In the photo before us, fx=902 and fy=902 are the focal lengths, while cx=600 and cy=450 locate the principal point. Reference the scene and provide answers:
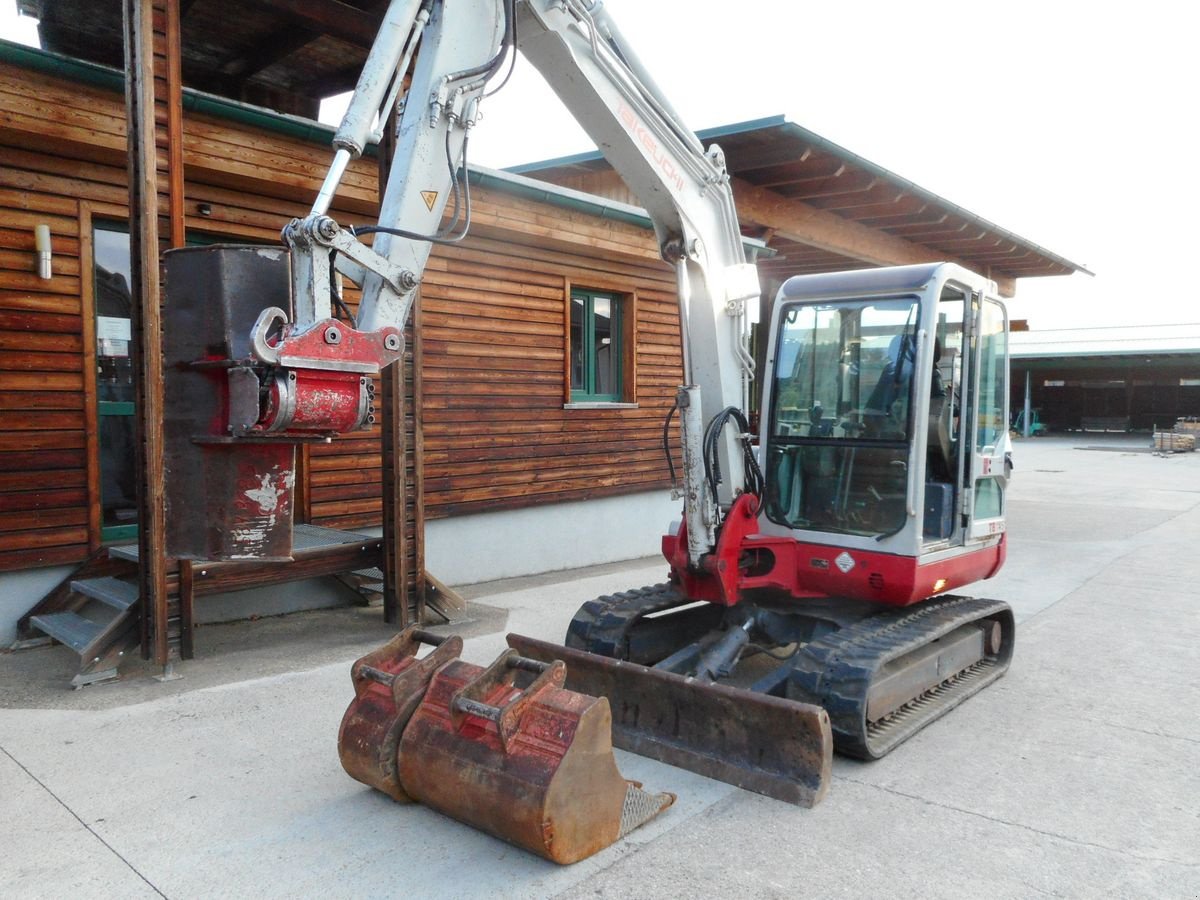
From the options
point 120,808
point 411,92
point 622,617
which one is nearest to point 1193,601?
point 622,617

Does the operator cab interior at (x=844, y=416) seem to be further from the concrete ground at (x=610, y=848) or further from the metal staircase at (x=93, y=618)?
the metal staircase at (x=93, y=618)

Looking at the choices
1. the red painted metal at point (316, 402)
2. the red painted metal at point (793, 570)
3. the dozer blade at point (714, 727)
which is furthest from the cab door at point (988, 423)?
the red painted metal at point (316, 402)

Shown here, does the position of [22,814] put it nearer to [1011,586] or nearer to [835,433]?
[835,433]

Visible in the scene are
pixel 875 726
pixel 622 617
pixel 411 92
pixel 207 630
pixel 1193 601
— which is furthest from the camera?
pixel 1193 601

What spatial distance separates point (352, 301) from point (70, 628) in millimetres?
3064

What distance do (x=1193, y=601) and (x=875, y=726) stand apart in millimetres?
4628

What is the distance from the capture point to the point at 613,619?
4.80 metres

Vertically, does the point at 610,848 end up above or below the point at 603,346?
below

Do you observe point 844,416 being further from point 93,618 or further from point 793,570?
point 93,618

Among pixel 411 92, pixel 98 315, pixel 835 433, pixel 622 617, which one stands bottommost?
pixel 622 617

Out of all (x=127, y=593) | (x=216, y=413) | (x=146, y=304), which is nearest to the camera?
(x=216, y=413)

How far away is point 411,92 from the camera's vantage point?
11.3 feet

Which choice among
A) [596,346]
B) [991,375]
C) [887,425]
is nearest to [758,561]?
[887,425]

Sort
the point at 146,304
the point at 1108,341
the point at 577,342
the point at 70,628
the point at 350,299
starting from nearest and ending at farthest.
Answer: the point at 146,304 → the point at 70,628 → the point at 350,299 → the point at 577,342 → the point at 1108,341
